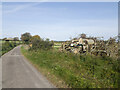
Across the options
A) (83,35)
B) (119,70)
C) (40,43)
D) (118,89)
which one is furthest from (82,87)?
(40,43)

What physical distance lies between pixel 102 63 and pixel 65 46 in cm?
867

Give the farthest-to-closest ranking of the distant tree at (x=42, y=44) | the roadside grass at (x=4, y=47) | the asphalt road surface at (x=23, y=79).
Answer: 1. the roadside grass at (x=4, y=47)
2. the distant tree at (x=42, y=44)
3. the asphalt road surface at (x=23, y=79)

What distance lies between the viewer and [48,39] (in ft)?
97.1

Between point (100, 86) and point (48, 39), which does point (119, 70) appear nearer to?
point (100, 86)

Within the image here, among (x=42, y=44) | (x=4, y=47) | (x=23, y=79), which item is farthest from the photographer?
(x=4, y=47)

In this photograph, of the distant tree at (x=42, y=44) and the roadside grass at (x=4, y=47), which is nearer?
the distant tree at (x=42, y=44)

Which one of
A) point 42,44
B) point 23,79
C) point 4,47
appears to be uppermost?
point 42,44

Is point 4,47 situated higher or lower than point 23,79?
higher

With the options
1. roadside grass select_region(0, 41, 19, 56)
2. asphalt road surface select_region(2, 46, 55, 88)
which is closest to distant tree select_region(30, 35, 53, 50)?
roadside grass select_region(0, 41, 19, 56)

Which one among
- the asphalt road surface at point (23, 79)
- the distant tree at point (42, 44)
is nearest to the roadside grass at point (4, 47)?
the distant tree at point (42, 44)

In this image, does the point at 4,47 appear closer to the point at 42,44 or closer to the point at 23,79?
the point at 42,44

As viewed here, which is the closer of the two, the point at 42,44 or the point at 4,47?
the point at 42,44

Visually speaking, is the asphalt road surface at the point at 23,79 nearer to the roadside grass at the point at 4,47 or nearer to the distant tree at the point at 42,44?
the distant tree at the point at 42,44

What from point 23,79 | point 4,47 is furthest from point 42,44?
point 4,47
